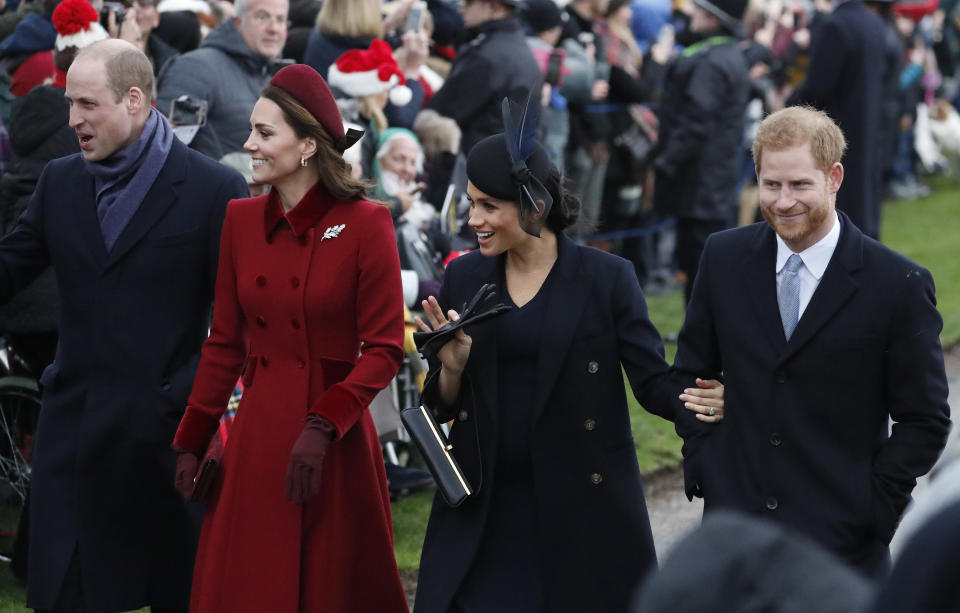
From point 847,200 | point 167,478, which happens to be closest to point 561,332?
point 167,478

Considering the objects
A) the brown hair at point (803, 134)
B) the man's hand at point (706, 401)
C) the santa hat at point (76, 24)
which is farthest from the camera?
the santa hat at point (76, 24)

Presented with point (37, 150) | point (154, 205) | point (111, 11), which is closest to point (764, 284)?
point (154, 205)

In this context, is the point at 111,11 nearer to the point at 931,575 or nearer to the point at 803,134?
the point at 803,134

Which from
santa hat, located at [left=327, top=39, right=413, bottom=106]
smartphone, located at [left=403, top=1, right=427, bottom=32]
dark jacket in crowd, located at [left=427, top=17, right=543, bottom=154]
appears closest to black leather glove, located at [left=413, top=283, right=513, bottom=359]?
santa hat, located at [left=327, top=39, right=413, bottom=106]

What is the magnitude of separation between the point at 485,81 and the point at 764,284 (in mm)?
5423

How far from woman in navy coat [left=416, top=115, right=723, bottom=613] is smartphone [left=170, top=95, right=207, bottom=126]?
8.44 feet

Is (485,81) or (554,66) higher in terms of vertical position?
(485,81)

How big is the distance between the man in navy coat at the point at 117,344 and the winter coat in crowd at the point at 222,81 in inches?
76.6

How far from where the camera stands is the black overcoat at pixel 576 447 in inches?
190

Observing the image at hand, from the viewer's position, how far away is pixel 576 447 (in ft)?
16.0

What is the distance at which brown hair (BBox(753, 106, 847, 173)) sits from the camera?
443cm

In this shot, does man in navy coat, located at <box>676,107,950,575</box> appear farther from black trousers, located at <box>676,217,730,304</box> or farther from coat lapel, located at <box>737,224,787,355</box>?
black trousers, located at <box>676,217,730,304</box>

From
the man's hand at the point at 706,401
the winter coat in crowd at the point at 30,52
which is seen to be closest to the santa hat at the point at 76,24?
the winter coat in crowd at the point at 30,52

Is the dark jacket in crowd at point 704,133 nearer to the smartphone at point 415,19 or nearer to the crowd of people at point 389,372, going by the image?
the smartphone at point 415,19
